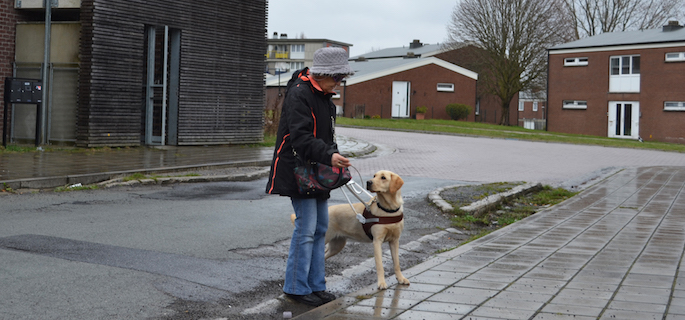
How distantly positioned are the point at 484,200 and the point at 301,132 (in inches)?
→ 239

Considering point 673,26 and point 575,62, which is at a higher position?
point 673,26

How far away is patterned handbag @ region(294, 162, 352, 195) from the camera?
14.9ft

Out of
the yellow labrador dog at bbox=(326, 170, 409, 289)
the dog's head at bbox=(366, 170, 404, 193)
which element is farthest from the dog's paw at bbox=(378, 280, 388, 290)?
the dog's head at bbox=(366, 170, 404, 193)

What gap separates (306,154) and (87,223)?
397cm

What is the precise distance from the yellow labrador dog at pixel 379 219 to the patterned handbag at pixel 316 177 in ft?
1.07

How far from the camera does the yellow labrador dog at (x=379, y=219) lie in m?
4.91

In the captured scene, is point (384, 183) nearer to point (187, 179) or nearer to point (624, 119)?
point (187, 179)

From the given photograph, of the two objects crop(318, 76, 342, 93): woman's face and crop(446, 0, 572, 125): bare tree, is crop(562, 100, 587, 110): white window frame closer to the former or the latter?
crop(446, 0, 572, 125): bare tree

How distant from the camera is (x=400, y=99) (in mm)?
51750

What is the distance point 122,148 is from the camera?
17156 mm

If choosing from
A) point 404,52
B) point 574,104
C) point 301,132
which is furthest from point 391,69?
point 301,132

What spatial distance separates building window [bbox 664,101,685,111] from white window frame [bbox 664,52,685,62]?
8.43 feet

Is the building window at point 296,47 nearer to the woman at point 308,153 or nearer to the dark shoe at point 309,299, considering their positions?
the woman at point 308,153

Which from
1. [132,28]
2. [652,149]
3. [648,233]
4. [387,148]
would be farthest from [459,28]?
[648,233]
